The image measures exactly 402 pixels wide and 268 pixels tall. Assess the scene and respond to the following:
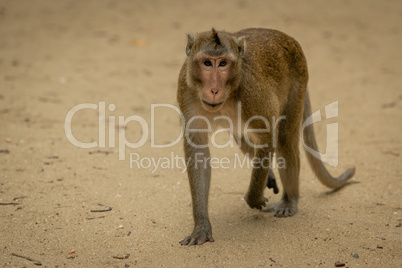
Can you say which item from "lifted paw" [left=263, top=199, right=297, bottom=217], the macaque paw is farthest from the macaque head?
"lifted paw" [left=263, top=199, right=297, bottom=217]

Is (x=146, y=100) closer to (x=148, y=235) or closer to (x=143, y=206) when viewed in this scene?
(x=143, y=206)

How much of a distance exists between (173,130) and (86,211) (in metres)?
2.44

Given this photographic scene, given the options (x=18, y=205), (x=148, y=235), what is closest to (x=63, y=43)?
(x=18, y=205)

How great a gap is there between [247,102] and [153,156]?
86.0 inches

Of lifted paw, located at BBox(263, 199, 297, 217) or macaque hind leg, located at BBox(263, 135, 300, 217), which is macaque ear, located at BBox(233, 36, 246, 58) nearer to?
macaque hind leg, located at BBox(263, 135, 300, 217)

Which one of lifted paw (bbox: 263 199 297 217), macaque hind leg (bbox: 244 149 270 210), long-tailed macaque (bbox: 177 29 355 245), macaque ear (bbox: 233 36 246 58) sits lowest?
lifted paw (bbox: 263 199 297 217)

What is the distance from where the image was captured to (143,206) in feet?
16.8

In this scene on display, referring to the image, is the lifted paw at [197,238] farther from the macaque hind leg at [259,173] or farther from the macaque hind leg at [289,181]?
the macaque hind leg at [289,181]

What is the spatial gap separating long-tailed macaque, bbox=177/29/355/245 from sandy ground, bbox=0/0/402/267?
39 cm

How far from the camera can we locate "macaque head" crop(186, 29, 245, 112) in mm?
4059

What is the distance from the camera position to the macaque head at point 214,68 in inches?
160

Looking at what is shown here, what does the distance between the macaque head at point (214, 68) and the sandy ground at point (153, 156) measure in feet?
4.08

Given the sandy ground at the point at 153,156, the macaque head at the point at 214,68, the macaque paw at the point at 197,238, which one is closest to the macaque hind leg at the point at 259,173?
the sandy ground at the point at 153,156

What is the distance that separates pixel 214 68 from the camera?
13.5 ft
